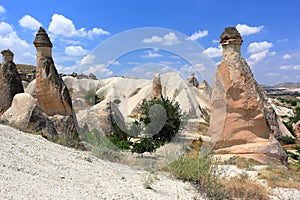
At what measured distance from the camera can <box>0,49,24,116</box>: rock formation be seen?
10938 mm

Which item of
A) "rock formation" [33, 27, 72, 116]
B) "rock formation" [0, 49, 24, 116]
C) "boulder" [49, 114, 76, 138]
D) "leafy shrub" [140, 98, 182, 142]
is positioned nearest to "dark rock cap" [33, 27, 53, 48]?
"rock formation" [33, 27, 72, 116]

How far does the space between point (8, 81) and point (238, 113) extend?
8090 mm

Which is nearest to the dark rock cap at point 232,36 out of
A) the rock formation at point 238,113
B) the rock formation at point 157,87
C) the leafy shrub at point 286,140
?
the rock formation at point 238,113

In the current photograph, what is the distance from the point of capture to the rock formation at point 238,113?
26.9ft

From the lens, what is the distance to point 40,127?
752cm

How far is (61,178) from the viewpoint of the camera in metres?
3.78

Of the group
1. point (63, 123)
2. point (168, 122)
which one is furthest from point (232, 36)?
point (63, 123)

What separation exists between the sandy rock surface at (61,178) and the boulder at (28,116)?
1.98 meters

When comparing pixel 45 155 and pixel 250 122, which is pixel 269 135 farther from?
pixel 45 155

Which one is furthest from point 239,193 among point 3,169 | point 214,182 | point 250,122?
point 250,122

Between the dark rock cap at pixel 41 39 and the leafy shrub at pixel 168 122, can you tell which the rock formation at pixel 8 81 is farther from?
the leafy shrub at pixel 168 122

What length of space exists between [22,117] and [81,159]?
309 centimetres

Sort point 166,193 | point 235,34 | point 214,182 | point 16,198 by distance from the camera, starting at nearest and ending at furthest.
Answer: point 16,198
point 166,193
point 214,182
point 235,34

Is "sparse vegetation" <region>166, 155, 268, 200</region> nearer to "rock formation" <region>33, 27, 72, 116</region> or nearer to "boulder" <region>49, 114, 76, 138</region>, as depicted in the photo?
"boulder" <region>49, 114, 76, 138</region>
